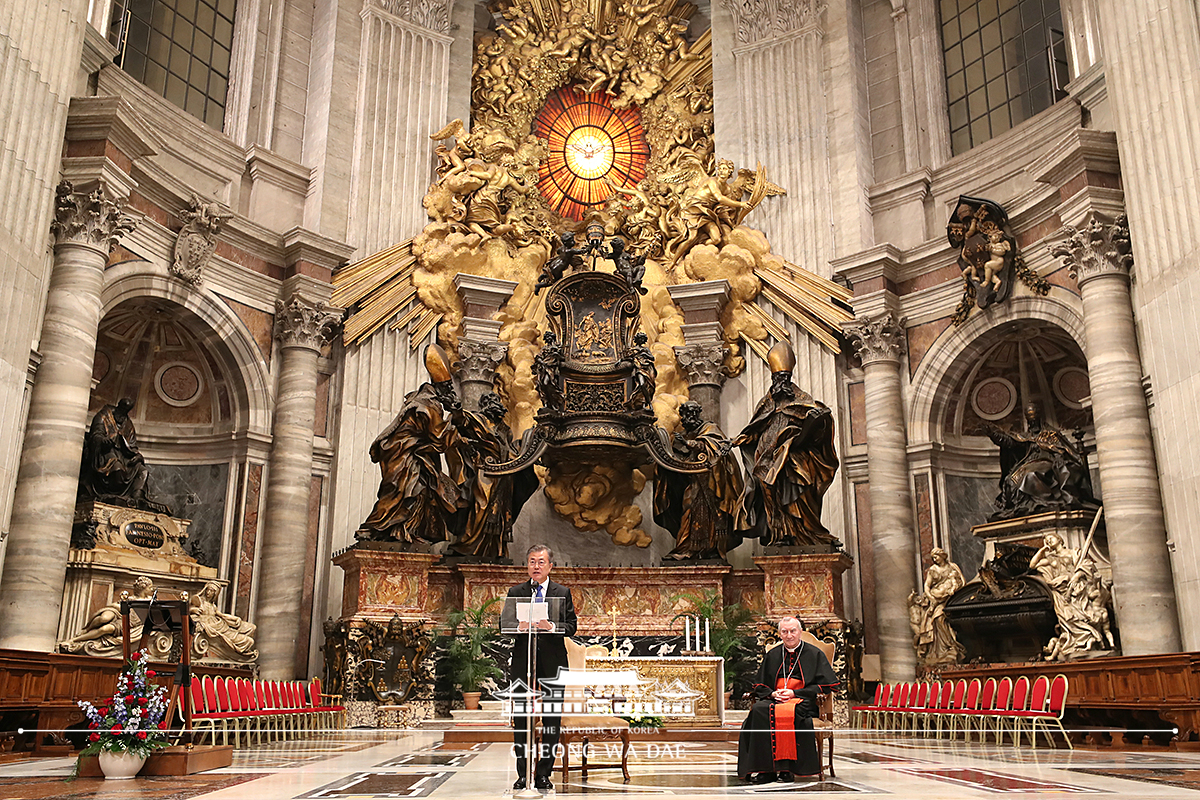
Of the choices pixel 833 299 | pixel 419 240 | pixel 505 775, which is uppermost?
pixel 419 240

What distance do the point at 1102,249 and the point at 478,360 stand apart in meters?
8.39

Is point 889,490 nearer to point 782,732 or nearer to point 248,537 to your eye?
point 248,537

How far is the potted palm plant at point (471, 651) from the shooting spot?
1209cm

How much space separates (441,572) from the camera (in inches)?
525

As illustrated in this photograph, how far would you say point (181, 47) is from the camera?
1519 centimetres

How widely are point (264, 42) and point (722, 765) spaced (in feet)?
44.1

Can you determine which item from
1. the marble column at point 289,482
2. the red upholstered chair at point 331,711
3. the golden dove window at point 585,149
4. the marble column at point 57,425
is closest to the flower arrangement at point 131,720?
the marble column at point 57,425

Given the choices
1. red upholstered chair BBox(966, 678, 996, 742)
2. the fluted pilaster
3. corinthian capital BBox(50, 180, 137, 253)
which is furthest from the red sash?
the fluted pilaster

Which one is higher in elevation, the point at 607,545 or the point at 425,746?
the point at 607,545

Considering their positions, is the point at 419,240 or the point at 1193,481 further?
the point at 419,240

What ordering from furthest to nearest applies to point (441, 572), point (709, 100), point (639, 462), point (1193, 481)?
1. point (709, 100)
2. point (639, 462)
3. point (441, 572)
4. point (1193, 481)

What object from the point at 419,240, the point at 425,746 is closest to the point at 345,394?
the point at 419,240

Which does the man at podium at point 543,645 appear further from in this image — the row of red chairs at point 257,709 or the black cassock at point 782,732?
the row of red chairs at point 257,709

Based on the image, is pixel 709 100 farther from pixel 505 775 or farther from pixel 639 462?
pixel 505 775
